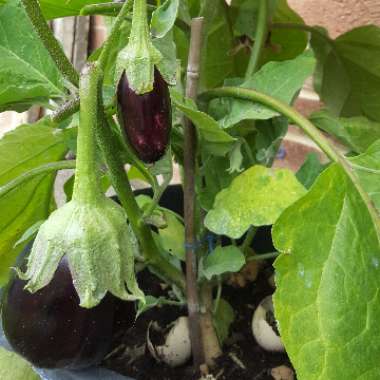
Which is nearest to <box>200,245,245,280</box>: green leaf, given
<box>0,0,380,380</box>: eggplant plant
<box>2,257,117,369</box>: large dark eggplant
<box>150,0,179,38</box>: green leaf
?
<box>0,0,380,380</box>: eggplant plant

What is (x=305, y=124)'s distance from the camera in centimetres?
47

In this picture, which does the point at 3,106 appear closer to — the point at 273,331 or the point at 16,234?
the point at 16,234

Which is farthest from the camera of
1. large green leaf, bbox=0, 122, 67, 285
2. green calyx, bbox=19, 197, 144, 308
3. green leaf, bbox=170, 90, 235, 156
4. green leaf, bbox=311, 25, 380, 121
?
green leaf, bbox=311, 25, 380, 121

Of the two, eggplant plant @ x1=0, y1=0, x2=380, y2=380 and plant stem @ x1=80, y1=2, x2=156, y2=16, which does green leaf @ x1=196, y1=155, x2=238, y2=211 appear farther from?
plant stem @ x1=80, y1=2, x2=156, y2=16

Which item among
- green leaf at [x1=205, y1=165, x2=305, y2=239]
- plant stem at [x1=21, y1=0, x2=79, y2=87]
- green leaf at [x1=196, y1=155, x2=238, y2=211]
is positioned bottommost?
green leaf at [x1=196, y1=155, x2=238, y2=211]

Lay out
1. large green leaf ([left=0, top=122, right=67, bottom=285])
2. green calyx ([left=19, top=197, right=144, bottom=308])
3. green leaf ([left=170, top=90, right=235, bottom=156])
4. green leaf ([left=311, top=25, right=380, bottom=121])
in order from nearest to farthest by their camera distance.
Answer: green calyx ([left=19, top=197, right=144, bottom=308])
green leaf ([left=170, top=90, right=235, bottom=156])
large green leaf ([left=0, top=122, right=67, bottom=285])
green leaf ([left=311, top=25, right=380, bottom=121])

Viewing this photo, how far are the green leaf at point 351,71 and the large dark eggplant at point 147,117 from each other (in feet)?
1.29

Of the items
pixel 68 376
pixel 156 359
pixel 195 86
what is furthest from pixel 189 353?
pixel 195 86

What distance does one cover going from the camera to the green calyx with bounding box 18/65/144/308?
13.9 inches

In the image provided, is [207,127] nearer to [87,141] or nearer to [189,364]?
[87,141]

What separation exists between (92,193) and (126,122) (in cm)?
5

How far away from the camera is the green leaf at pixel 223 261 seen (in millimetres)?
541

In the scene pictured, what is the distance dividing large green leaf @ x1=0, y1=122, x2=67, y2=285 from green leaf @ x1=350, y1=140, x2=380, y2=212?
248mm

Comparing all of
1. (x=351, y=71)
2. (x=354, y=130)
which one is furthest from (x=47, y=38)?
(x=351, y=71)
